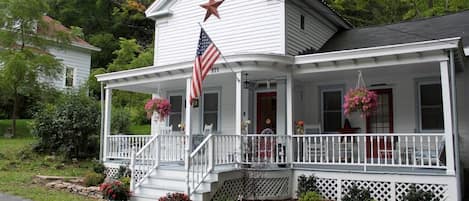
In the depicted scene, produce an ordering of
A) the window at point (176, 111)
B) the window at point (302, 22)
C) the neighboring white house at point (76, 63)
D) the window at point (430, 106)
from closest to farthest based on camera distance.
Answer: the window at point (430, 106)
the window at point (302, 22)
the window at point (176, 111)
the neighboring white house at point (76, 63)

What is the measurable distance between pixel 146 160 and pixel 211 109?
3.32 m

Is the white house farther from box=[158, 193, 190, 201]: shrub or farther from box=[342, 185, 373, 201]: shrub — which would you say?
box=[158, 193, 190, 201]: shrub

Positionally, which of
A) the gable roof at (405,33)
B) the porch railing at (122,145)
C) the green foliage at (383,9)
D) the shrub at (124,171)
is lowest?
the shrub at (124,171)

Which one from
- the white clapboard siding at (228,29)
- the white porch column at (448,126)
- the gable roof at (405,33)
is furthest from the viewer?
the white clapboard siding at (228,29)

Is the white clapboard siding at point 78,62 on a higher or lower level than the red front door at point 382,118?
higher

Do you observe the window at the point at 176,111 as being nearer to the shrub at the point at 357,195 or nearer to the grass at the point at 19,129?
the shrub at the point at 357,195

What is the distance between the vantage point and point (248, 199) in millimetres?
8992

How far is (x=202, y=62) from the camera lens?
834 cm

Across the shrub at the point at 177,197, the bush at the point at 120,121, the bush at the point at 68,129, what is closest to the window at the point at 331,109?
the shrub at the point at 177,197

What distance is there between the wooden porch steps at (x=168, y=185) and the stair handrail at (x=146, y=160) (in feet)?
0.37

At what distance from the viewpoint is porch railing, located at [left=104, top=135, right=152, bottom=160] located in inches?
452

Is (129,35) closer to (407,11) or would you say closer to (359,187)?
(407,11)

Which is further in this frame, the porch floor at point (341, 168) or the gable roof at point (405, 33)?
the gable roof at point (405, 33)

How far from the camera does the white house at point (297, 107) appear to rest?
8.27 meters
